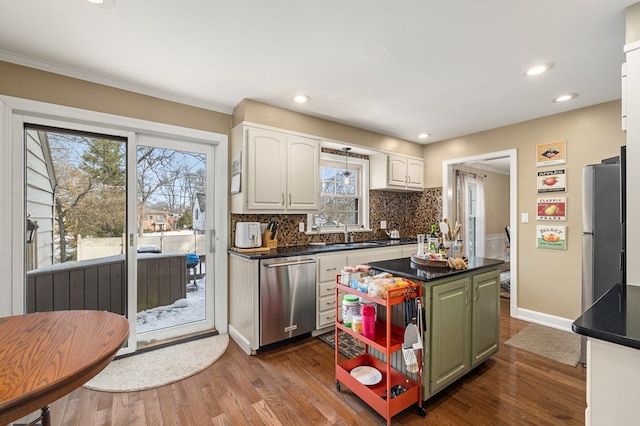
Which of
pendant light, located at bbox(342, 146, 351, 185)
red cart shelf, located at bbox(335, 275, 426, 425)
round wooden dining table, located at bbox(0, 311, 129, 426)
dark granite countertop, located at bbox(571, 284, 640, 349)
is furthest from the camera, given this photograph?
pendant light, located at bbox(342, 146, 351, 185)

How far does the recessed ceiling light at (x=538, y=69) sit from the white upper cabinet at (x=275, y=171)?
2140mm

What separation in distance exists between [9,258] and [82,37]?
1.73 meters

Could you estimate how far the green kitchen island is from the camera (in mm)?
1890

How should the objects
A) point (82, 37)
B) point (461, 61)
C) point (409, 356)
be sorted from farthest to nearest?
point (461, 61)
point (82, 37)
point (409, 356)

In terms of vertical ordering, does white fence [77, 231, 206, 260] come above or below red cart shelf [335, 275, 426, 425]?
above

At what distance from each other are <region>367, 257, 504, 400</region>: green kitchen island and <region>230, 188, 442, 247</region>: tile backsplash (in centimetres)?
162

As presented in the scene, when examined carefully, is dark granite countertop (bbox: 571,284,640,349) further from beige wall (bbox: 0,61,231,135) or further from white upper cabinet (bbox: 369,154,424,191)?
beige wall (bbox: 0,61,231,135)

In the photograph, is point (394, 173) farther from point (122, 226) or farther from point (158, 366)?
point (158, 366)

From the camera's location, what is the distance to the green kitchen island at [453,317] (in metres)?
1.89

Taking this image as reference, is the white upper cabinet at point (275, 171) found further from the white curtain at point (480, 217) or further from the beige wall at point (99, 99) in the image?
the white curtain at point (480, 217)

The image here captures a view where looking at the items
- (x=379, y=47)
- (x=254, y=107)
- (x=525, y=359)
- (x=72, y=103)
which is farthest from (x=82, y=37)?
(x=525, y=359)

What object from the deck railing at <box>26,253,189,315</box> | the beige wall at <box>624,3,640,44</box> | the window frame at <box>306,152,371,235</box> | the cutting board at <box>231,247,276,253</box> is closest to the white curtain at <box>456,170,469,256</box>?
the window frame at <box>306,152,371,235</box>

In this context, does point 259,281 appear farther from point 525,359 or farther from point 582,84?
point 582,84

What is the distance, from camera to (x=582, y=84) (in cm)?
265
